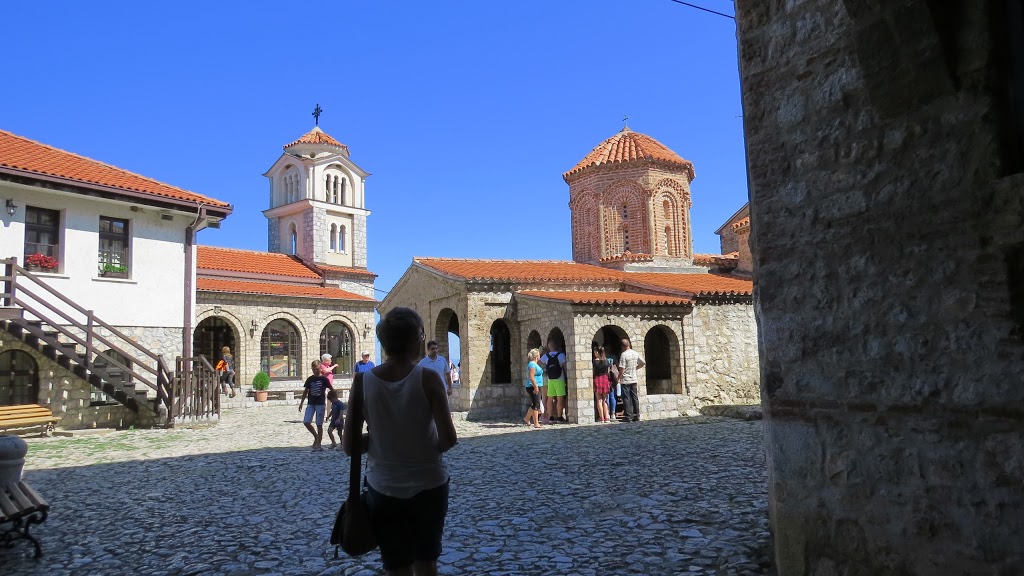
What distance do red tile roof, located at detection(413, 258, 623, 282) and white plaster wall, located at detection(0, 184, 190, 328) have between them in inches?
261

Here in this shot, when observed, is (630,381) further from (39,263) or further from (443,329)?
(39,263)

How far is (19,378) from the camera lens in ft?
43.2

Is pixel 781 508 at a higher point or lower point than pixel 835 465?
lower

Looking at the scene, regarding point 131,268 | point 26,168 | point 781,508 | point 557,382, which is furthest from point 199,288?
point 781,508

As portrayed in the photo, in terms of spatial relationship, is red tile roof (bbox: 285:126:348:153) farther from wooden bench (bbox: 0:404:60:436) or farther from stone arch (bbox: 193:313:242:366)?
wooden bench (bbox: 0:404:60:436)

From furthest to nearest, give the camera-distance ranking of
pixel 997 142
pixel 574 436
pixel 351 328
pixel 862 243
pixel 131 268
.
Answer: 1. pixel 351 328
2. pixel 131 268
3. pixel 574 436
4. pixel 862 243
5. pixel 997 142

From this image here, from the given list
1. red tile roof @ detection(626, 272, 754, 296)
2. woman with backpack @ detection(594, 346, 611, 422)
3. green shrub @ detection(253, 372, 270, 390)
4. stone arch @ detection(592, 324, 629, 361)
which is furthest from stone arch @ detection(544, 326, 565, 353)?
green shrub @ detection(253, 372, 270, 390)

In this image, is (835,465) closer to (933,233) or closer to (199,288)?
(933,233)

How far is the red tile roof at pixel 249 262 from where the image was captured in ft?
87.8

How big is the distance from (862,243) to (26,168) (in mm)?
15525

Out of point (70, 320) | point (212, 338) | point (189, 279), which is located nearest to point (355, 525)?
point (70, 320)

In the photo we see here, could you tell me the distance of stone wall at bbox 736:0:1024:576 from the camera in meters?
2.60

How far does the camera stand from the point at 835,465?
10.3ft

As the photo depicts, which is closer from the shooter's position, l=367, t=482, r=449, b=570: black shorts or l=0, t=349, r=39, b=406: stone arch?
l=367, t=482, r=449, b=570: black shorts
